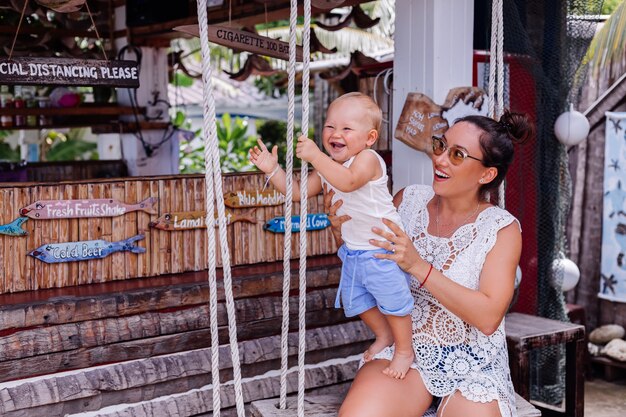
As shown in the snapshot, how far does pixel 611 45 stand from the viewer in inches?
274

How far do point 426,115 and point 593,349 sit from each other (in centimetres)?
325

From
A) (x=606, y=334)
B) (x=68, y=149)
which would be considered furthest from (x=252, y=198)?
(x=68, y=149)

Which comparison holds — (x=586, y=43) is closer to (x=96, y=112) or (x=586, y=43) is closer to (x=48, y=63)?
(x=48, y=63)

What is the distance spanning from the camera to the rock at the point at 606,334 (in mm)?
6188

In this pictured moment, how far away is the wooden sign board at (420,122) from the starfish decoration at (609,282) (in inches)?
119

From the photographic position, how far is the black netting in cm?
450

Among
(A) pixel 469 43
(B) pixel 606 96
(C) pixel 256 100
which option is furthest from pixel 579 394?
(C) pixel 256 100

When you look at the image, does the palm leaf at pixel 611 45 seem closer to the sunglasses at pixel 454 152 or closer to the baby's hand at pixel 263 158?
the sunglasses at pixel 454 152

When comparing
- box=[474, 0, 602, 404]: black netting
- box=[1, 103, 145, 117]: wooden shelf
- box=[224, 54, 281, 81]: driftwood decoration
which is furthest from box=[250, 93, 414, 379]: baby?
box=[1, 103, 145, 117]: wooden shelf

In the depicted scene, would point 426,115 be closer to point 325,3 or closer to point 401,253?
point 325,3

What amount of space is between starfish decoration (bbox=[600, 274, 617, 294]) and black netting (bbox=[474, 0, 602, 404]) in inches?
59.8

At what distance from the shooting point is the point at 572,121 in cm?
460

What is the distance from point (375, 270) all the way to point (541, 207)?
2.48 meters

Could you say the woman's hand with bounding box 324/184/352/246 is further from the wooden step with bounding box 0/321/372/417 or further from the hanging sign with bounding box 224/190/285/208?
the hanging sign with bounding box 224/190/285/208
